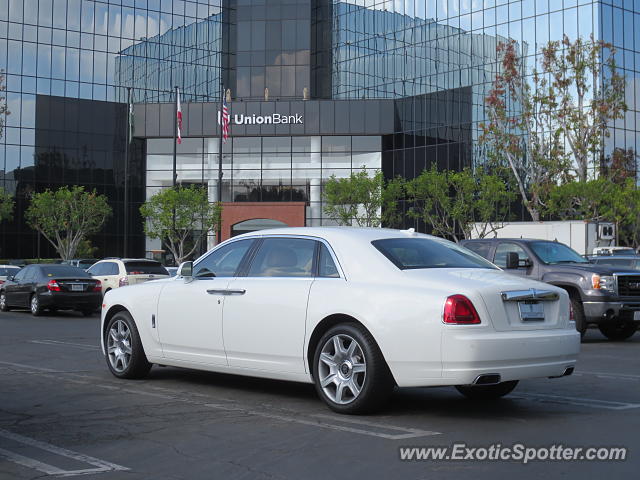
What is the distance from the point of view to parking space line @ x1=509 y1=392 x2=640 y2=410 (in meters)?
8.25

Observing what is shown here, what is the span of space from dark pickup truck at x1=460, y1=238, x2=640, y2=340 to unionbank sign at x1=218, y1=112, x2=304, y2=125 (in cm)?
4971

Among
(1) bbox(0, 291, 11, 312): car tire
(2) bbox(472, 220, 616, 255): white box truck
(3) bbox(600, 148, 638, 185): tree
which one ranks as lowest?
(1) bbox(0, 291, 11, 312): car tire

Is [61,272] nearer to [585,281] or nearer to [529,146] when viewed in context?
[585,281]

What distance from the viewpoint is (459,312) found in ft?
23.7

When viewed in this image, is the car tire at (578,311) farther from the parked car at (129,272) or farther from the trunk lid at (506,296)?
the parked car at (129,272)

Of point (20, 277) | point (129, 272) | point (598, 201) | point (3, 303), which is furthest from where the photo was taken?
point (598, 201)

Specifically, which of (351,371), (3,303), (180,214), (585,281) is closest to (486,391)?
(351,371)

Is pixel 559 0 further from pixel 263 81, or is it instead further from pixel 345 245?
pixel 345 245

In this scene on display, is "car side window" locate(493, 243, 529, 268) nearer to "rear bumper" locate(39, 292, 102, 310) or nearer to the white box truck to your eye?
"rear bumper" locate(39, 292, 102, 310)

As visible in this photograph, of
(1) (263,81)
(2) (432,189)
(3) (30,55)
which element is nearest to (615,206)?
(2) (432,189)

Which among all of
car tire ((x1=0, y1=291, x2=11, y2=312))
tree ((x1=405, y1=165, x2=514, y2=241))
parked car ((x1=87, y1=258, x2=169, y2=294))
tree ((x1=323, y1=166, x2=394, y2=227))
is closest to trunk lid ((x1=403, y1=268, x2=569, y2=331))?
parked car ((x1=87, y1=258, x2=169, y2=294))

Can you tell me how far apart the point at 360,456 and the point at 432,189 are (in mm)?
48192

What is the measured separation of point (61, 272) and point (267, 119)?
4201cm

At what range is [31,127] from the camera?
6788cm
